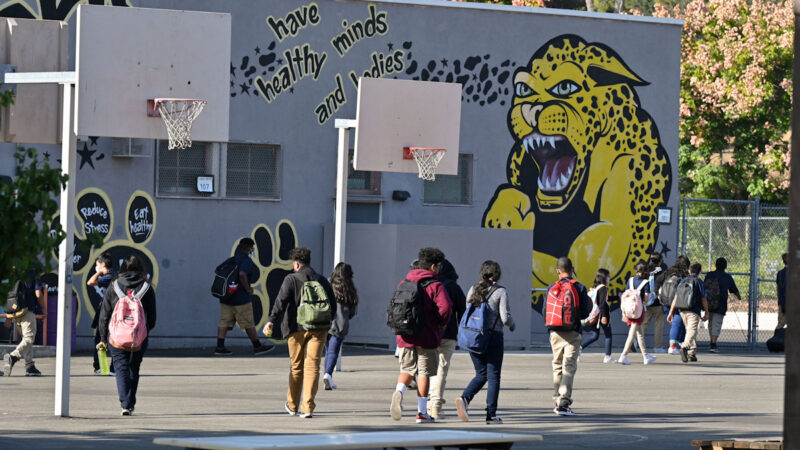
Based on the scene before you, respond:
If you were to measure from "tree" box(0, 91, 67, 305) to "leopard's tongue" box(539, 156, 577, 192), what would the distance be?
18.3m

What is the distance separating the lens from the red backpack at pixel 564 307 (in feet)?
48.8

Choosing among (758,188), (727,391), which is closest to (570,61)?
(727,391)

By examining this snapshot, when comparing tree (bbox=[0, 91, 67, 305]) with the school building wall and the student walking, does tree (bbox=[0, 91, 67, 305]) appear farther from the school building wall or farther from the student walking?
the school building wall

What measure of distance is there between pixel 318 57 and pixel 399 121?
4586 millimetres

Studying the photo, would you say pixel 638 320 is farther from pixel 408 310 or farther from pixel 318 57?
pixel 408 310

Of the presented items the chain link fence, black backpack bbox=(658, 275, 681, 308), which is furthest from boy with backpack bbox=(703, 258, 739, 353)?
black backpack bbox=(658, 275, 681, 308)

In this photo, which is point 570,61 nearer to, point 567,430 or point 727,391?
point 727,391

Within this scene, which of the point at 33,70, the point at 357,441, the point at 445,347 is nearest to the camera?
the point at 357,441

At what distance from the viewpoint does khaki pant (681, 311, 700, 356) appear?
23125mm

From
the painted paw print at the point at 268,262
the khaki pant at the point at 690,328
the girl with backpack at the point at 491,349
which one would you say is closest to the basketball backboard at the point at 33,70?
the girl with backpack at the point at 491,349

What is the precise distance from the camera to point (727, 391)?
18297mm

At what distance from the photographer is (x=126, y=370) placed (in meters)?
13.8

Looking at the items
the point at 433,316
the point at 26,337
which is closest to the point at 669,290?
the point at 433,316

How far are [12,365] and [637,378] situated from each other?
860 cm
